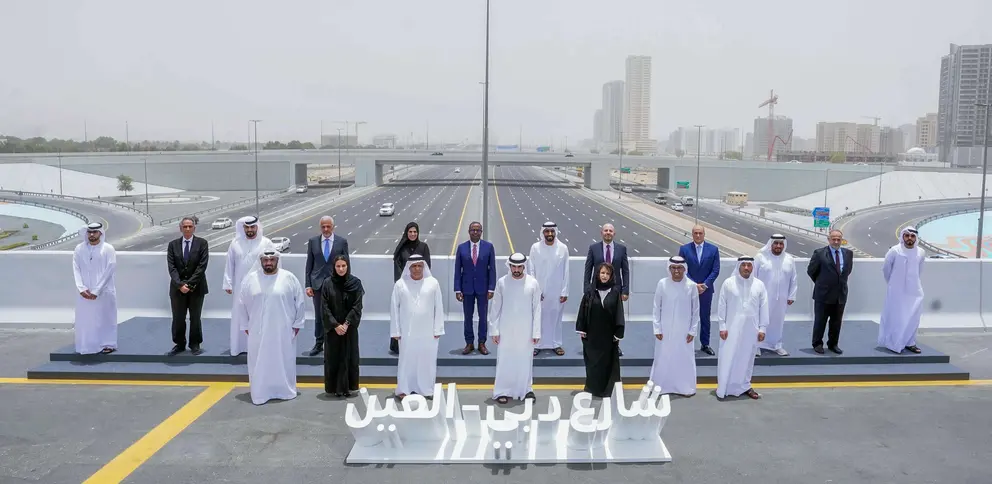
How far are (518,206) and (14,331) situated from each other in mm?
62741

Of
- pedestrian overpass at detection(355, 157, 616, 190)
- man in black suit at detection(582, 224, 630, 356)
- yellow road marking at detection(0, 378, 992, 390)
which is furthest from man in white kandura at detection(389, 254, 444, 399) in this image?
pedestrian overpass at detection(355, 157, 616, 190)

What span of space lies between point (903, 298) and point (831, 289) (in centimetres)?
111

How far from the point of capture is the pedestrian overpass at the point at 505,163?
91.6 metres

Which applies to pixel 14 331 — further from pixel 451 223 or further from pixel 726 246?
→ pixel 451 223

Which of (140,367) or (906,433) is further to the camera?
(140,367)

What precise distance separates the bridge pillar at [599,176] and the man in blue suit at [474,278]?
92.0 meters

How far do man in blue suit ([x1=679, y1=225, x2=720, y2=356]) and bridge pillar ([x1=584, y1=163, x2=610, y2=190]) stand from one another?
91540 mm

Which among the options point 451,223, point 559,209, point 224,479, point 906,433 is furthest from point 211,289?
point 559,209

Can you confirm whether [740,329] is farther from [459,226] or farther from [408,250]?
[459,226]

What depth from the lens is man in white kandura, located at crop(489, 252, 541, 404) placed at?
8.27 m

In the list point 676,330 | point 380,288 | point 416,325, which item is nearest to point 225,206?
point 380,288

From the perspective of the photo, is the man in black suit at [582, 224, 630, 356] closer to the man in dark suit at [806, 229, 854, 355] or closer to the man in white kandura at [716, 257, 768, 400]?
the man in white kandura at [716, 257, 768, 400]

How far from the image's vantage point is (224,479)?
6.21 m

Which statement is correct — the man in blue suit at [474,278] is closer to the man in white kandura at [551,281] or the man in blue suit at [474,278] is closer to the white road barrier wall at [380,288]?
the man in white kandura at [551,281]
